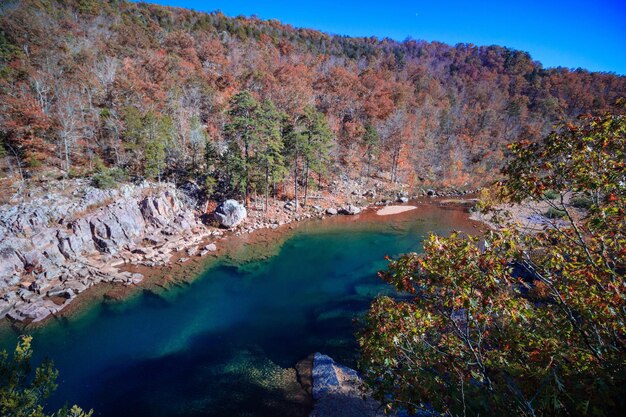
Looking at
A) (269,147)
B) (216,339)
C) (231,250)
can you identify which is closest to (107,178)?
(231,250)

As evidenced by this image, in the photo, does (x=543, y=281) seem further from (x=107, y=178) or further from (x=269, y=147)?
(x=107, y=178)

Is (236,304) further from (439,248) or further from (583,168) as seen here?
(583,168)

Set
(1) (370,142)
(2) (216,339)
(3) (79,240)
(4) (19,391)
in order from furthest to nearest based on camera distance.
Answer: (1) (370,142), (3) (79,240), (2) (216,339), (4) (19,391)

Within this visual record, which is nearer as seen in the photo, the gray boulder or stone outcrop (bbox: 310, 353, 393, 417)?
stone outcrop (bbox: 310, 353, 393, 417)

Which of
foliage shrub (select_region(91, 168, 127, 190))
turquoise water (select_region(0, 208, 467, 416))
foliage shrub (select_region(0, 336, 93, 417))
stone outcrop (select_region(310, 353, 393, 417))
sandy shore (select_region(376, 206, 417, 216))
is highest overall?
foliage shrub (select_region(91, 168, 127, 190))

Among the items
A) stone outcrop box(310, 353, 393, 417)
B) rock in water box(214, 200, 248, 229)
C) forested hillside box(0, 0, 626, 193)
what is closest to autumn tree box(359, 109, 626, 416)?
forested hillside box(0, 0, 626, 193)

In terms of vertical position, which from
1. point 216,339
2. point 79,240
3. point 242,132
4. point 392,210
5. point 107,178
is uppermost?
point 242,132

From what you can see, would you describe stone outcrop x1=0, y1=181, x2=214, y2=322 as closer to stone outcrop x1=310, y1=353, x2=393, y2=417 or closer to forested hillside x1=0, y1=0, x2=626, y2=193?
forested hillside x1=0, y1=0, x2=626, y2=193
